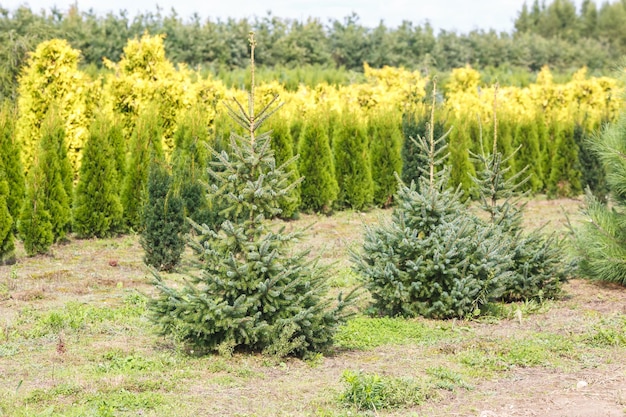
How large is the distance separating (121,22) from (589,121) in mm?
15308

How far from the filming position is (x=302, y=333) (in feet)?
16.7

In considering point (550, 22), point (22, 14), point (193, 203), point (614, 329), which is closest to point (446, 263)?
point (614, 329)

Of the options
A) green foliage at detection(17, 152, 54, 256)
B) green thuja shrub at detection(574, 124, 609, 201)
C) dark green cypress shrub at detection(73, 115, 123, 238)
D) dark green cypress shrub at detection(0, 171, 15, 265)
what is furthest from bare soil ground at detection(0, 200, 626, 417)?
green thuja shrub at detection(574, 124, 609, 201)

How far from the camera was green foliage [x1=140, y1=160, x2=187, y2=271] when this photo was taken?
27.8ft

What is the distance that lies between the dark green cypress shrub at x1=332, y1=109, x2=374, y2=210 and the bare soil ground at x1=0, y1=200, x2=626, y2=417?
679 cm

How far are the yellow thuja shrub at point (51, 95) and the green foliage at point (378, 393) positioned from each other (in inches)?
336

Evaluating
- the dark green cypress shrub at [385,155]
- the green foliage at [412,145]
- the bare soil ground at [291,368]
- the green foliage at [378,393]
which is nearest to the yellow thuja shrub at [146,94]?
the dark green cypress shrub at [385,155]

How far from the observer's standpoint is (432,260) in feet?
20.2

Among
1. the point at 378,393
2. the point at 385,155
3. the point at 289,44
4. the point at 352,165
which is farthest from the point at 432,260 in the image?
the point at 289,44

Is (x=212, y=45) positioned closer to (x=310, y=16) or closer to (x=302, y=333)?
(x=310, y=16)

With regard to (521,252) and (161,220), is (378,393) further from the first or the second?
(161,220)

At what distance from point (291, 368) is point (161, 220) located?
399cm

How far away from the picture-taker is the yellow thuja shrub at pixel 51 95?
11.5 meters

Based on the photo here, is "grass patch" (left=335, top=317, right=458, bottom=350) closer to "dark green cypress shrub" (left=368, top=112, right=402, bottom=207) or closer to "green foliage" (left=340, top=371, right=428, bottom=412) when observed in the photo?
"green foliage" (left=340, top=371, right=428, bottom=412)
